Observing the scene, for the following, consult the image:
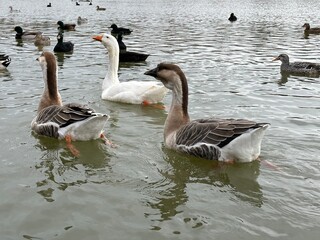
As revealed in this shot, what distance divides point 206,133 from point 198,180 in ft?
2.83

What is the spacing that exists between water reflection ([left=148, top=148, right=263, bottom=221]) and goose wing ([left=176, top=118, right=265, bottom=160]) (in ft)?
0.72

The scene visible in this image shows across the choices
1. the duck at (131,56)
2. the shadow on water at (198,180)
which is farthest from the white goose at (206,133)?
the duck at (131,56)

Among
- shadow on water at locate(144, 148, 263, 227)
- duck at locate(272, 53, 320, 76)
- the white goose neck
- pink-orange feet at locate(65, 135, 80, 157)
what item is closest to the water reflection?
shadow on water at locate(144, 148, 263, 227)

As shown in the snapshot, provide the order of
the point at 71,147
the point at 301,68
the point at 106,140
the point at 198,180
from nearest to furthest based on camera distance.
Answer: the point at 198,180 → the point at 71,147 → the point at 106,140 → the point at 301,68

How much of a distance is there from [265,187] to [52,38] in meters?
23.2

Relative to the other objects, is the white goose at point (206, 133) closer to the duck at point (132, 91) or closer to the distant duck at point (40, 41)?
the duck at point (132, 91)

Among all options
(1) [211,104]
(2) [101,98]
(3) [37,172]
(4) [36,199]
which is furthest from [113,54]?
(4) [36,199]

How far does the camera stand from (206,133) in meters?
7.10

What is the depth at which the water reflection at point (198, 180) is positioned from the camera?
231 inches

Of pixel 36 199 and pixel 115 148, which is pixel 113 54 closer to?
pixel 115 148

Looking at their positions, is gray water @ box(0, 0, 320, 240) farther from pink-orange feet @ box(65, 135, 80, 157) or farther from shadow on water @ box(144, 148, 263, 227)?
pink-orange feet @ box(65, 135, 80, 157)

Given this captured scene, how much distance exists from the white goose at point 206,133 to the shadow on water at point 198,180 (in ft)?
0.47

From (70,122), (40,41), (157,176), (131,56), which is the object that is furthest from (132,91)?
(40,41)

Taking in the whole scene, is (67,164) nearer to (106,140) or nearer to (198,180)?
(106,140)
